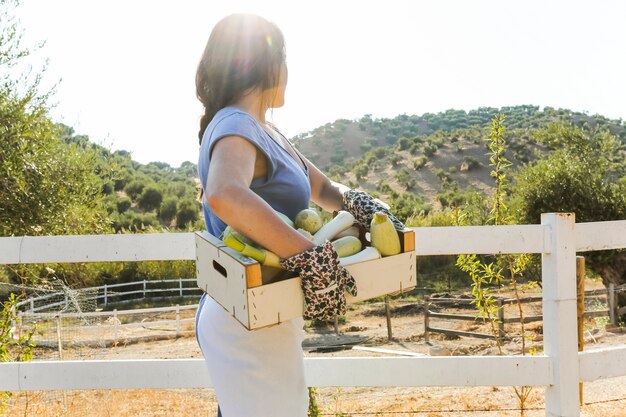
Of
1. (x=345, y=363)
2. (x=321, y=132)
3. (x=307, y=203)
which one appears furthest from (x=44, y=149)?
(x=321, y=132)

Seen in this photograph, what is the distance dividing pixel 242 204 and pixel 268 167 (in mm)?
224

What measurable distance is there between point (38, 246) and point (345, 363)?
4.85 feet

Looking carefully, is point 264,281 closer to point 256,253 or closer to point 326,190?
point 256,253

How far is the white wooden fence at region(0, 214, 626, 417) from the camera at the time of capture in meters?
2.85

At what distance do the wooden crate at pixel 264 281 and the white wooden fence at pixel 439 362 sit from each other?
103cm

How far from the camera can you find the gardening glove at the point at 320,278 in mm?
1583

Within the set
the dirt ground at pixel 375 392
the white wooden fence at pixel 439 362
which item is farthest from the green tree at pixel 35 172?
the white wooden fence at pixel 439 362

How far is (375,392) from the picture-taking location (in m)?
7.67

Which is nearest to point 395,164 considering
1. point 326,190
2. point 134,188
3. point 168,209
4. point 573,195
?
point 168,209

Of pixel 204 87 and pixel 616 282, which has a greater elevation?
pixel 204 87

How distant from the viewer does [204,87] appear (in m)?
1.87

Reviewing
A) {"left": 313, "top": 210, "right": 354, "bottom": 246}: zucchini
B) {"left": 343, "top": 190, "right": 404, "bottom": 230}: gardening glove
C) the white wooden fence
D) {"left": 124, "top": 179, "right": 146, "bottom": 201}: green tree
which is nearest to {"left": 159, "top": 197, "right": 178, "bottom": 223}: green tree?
{"left": 124, "top": 179, "right": 146, "bottom": 201}: green tree

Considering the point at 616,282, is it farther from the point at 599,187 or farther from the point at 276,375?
the point at 276,375

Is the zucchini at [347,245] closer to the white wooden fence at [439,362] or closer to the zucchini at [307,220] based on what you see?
the zucchini at [307,220]
